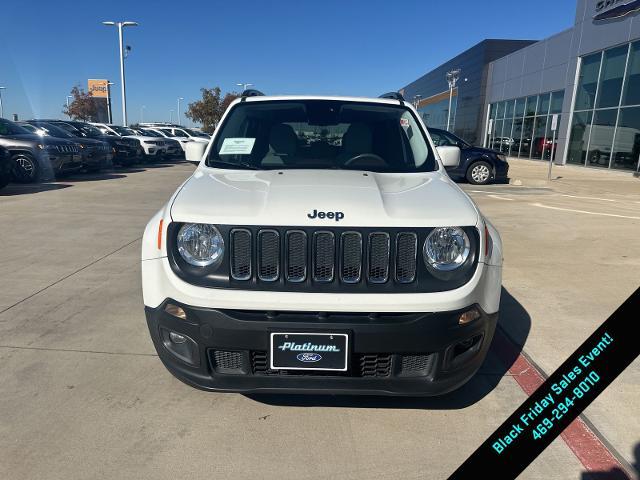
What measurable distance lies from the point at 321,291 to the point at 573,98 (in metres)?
24.6

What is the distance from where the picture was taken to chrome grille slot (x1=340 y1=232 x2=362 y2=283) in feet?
7.61

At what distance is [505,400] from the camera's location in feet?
9.46

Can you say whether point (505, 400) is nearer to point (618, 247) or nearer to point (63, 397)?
point (63, 397)

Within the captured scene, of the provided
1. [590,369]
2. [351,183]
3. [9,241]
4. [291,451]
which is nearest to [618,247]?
[351,183]

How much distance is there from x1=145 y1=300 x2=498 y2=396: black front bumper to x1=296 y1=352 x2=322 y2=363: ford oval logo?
0.09 m

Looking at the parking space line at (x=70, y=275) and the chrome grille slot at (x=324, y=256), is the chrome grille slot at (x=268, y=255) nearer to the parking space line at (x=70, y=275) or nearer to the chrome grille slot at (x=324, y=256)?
A: the chrome grille slot at (x=324, y=256)

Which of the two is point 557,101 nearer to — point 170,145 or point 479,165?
point 479,165

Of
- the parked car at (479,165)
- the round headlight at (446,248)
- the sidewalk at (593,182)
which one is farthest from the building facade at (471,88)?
the round headlight at (446,248)

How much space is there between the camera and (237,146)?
362 centimetres

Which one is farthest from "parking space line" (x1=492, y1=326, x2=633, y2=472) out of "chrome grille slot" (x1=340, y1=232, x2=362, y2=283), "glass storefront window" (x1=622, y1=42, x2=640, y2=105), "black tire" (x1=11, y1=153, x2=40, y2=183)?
"glass storefront window" (x1=622, y1=42, x2=640, y2=105)

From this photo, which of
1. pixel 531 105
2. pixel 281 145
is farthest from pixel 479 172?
pixel 531 105

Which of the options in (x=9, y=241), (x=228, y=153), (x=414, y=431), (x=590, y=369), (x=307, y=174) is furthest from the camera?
(x=9, y=241)

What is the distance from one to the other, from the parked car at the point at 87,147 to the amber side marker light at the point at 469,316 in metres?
14.0

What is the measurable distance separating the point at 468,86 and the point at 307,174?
4761 cm
